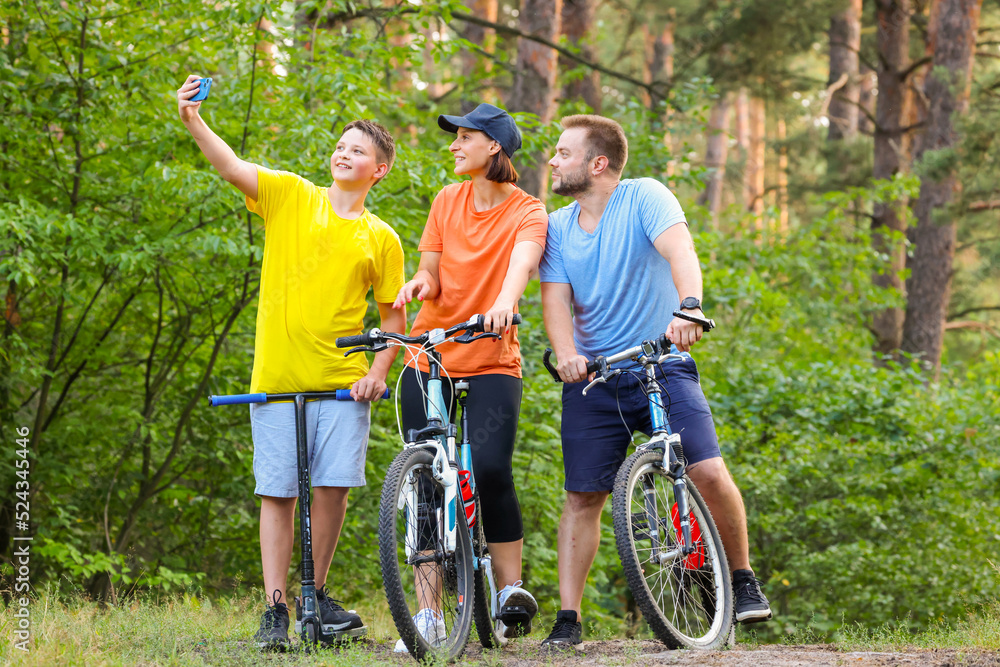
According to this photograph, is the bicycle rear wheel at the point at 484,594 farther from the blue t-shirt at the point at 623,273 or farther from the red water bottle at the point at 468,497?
the blue t-shirt at the point at 623,273

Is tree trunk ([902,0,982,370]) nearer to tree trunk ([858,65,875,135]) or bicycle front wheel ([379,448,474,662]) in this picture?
tree trunk ([858,65,875,135])

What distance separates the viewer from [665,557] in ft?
11.1

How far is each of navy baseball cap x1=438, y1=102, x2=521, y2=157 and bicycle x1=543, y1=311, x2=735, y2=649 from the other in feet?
3.29

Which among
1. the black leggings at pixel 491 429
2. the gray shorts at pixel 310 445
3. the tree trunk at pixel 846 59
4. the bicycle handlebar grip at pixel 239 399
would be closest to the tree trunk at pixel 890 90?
the tree trunk at pixel 846 59

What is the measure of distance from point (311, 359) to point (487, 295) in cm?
76

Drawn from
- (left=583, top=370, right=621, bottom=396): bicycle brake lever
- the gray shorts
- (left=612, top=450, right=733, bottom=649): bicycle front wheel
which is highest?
(left=583, top=370, right=621, bottom=396): bicycle brake lever

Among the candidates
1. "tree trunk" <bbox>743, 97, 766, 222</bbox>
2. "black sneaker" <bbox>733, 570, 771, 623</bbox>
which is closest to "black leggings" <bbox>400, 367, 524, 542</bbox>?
"black sneaker" <bbox>733, 570, 771, 623</bbox>

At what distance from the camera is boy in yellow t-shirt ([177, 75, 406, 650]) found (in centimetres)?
351

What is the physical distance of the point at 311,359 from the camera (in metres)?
3.52

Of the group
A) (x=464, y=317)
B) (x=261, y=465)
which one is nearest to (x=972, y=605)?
(x=464, y=317)

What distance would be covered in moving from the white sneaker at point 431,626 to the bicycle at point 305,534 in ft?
1.55

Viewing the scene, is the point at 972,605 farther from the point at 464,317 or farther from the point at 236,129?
the point at 236,129

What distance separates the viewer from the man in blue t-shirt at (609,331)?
3.52m

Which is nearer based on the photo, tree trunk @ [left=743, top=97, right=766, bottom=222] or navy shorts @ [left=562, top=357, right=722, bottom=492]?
navy shorts @ [left=562, top=357, right=722, bottom=492]
